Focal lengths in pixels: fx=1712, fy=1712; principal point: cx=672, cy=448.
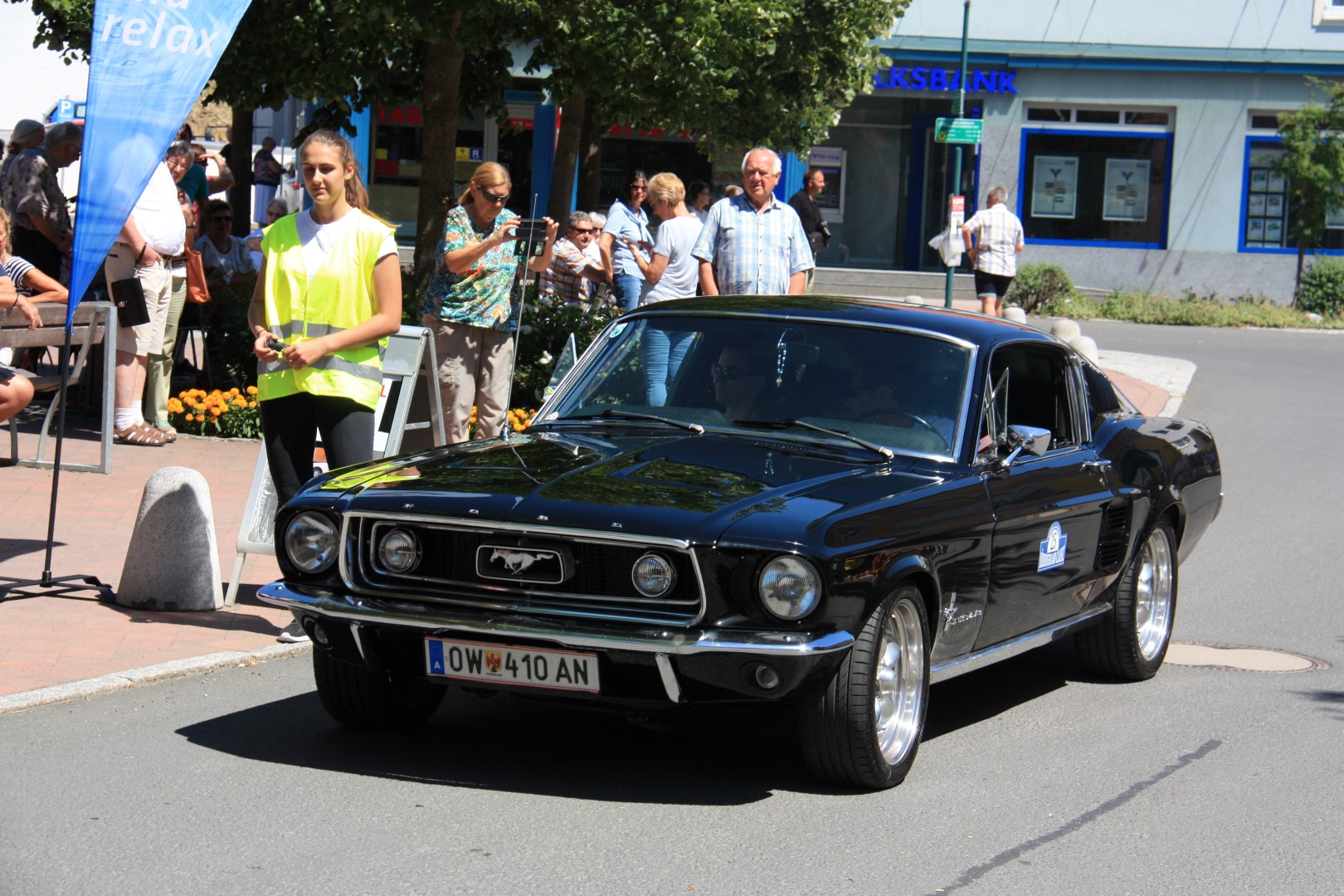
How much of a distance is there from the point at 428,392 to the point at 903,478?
3831 millimetres

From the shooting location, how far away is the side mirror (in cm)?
625

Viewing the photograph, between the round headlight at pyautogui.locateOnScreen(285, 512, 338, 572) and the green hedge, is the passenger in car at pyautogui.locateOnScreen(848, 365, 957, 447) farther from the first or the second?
the green hedge

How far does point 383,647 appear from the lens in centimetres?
543

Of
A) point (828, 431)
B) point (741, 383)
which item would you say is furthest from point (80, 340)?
point (828, 431)

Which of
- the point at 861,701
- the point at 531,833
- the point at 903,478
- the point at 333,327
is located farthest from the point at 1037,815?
the point at 333,327

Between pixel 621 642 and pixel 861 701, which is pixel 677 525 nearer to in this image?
pixel 621 642

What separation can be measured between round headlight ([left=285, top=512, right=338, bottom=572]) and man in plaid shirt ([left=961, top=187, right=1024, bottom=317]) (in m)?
16.4

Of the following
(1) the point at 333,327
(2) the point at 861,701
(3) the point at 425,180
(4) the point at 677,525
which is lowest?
(2) the point at 861,701

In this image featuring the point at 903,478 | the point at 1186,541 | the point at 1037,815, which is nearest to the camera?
the point at 1037,815

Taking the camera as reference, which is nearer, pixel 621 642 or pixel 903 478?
pixel 621 642

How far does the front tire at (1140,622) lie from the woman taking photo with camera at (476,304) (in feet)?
12.3

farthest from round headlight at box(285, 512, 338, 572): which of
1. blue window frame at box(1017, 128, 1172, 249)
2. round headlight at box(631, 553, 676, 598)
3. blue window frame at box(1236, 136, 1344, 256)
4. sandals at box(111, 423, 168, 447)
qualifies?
blue window frame at box(1236, 136, 1344, 256)

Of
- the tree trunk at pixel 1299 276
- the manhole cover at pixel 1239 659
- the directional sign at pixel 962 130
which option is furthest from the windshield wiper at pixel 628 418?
the tree trunk at pixel 1299 276

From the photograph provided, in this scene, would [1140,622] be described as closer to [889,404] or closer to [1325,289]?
[889,404]
